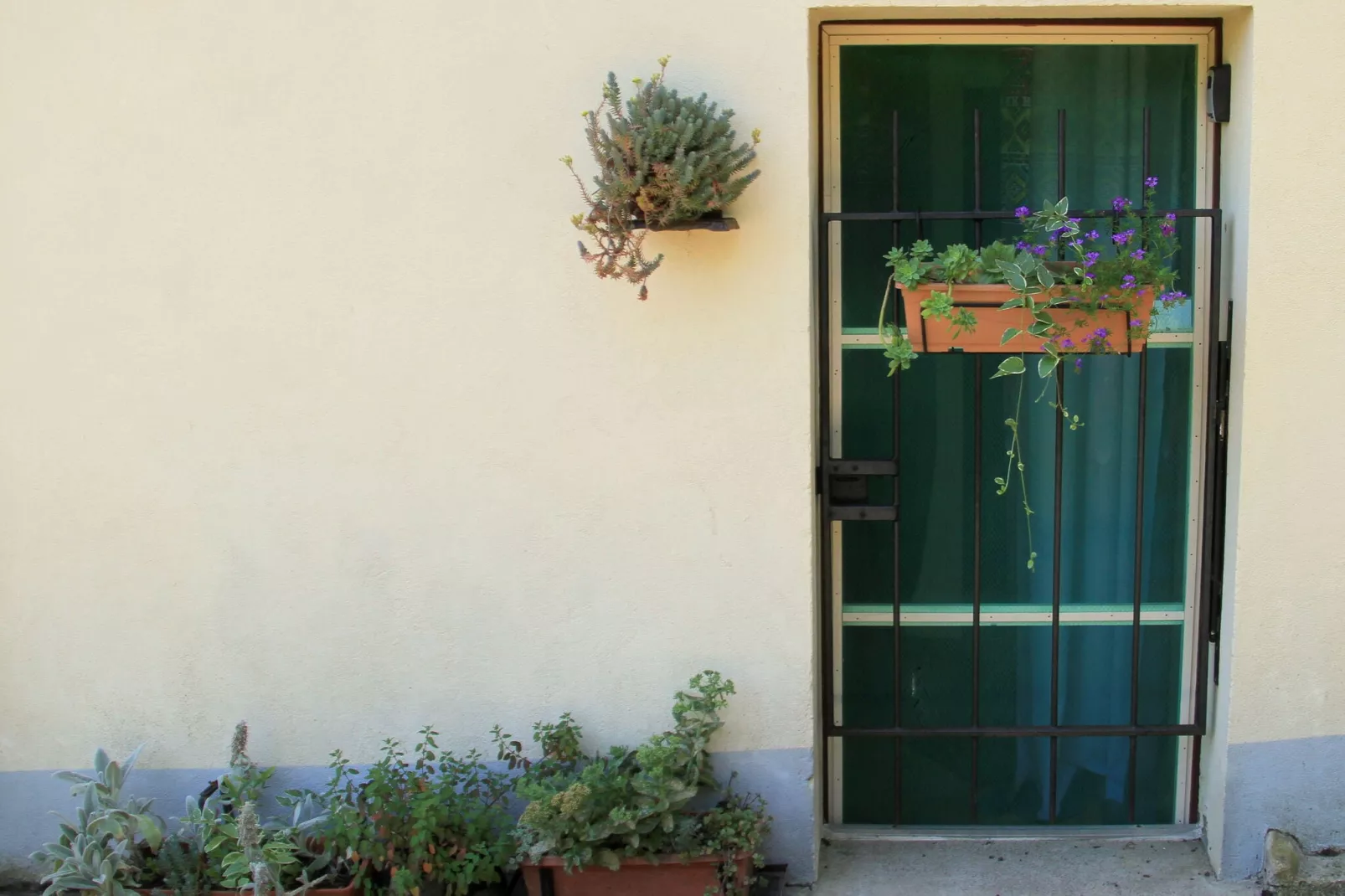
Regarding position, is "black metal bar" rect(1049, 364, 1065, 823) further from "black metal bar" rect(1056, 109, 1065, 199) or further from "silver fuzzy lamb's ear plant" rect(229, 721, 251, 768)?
"silver fuzzy lamb's ear plant" rect(229, 721, 251, 768)

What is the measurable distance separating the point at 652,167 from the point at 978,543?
135cm

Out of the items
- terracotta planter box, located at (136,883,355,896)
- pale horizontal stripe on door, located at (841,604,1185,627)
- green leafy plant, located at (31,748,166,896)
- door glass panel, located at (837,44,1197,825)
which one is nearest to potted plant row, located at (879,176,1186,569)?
door glass panel, located at (837,44,1197,825)

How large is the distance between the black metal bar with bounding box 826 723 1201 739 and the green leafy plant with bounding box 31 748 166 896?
187 centimetres

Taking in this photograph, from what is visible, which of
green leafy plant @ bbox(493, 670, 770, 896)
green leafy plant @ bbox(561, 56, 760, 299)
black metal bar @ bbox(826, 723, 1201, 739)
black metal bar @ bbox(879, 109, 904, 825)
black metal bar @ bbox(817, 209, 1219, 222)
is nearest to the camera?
green leafy plant @ bbox(561, 56, 760, 299)

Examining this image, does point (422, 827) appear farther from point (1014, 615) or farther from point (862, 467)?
point (1014, 615)

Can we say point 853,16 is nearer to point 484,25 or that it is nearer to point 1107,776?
point 484,25

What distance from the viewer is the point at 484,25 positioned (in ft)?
8.84

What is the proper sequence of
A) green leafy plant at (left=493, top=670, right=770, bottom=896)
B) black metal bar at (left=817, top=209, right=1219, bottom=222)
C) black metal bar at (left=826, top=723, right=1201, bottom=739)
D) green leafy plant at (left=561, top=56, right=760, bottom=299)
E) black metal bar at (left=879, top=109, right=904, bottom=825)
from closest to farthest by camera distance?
1. green leafy plant at (left=561, top=56, right=760, bottom=299)
2. green leafy plant at (left=493, top=670, right=770, bottom=896)
3. black metal bar at (left=817, top=209, right=1219, bottom=222)
4. black metal bar at (left=879, top=109, right=904, bottom=825)
5. black metal bar at (left=826, top=723, right=1201, bottom=739)

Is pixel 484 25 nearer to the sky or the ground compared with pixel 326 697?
nearer to the sky

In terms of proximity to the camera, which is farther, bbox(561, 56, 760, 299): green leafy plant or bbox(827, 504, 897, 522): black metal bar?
bbox(827, 504, 897, 522): black metal bar

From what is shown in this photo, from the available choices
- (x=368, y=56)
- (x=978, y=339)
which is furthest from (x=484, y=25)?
(x=978, y=339)

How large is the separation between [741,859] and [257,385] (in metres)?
1.74

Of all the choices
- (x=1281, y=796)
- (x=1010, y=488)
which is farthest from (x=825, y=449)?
(x=1281, y=796)

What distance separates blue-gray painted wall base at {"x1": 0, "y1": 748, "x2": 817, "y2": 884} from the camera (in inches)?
113
